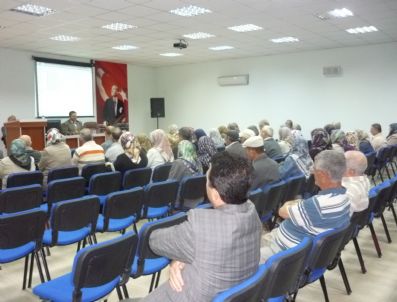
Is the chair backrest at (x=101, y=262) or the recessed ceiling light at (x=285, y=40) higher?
the recessed ceiling light at (x=285, y=40)

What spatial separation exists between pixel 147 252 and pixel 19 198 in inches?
75.1

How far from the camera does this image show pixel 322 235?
7.59 feet

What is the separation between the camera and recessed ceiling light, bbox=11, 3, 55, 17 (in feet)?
21.7

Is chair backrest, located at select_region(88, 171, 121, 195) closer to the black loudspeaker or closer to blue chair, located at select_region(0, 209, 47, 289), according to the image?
blue chair, located at select_region(0, 209, 47, 289)

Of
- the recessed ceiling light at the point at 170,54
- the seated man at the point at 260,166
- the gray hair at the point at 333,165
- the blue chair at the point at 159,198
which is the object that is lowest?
the blue chair at the point at 159,198

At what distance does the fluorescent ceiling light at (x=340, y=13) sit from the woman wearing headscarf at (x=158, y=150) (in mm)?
4150

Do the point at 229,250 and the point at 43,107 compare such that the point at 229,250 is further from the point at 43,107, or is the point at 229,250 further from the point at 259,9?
the point at 43,107

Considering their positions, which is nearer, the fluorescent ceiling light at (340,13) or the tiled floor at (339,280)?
the tiled floor at (339,280)

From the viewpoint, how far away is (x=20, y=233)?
2676 millimetres

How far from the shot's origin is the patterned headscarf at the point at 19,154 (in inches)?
181

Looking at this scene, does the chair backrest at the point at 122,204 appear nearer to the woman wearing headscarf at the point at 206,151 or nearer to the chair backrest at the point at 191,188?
the chair backrest at the point at 191,188

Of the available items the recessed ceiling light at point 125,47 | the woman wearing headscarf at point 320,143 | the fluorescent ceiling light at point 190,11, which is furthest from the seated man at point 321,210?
the recessed ceiling light at point 125,47

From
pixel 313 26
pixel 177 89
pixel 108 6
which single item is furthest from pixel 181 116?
pixel 108 6

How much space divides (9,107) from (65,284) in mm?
9490
